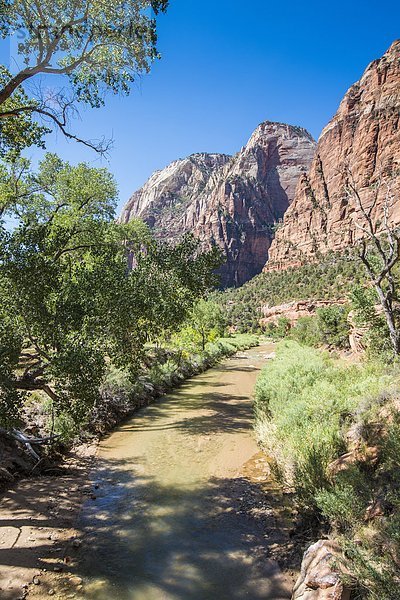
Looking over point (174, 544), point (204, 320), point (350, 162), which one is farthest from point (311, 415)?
point (350, 162)

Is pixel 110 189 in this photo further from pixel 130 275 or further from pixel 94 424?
pixel 94 424

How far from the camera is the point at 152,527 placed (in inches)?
283

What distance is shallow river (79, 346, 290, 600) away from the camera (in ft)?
17.9

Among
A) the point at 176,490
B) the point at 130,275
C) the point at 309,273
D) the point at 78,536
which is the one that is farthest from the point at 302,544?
the point at 309,273

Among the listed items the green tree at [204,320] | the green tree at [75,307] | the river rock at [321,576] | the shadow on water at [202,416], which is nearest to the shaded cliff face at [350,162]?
the green tree at [204,320]

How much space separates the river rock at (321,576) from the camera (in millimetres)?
4223

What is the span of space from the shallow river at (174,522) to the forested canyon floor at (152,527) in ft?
0.07

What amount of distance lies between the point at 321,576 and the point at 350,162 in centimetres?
10166

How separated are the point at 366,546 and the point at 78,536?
5203 millimetres

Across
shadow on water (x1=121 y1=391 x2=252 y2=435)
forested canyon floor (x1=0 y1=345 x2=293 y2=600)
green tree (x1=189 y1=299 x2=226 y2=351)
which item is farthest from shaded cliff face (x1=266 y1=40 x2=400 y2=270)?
forested canyon floor (x1=0 y1=345 x2=293 y2=600)

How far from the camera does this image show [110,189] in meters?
20.5

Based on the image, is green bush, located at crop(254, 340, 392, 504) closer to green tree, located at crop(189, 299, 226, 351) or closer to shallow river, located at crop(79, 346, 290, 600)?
shallow river, located at crop(79, 346, 290, 600)

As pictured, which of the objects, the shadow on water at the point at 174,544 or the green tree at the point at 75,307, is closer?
the shadow on water at the point at 174,544

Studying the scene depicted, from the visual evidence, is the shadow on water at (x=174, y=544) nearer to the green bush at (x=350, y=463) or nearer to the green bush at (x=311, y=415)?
the green bush at (x=350, y=463)
